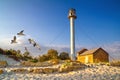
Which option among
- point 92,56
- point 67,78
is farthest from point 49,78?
point 92,56

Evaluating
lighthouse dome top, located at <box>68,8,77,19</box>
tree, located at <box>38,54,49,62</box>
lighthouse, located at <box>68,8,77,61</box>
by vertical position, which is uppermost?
lighthouse dome top, located at <box>68,8,77,19</box>

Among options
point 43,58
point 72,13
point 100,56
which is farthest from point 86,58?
point 72,13

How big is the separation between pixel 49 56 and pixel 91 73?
64.3 feet

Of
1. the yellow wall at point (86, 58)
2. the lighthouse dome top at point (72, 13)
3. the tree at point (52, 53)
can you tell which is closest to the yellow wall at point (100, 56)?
the yellow wall at point (86, 58)

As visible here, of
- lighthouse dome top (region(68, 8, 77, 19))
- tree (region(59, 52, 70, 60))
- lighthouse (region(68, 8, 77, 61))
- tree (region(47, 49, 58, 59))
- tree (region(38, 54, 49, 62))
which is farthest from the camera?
tree (region(59, 52, 70, 60))

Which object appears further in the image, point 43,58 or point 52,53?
point 52,53

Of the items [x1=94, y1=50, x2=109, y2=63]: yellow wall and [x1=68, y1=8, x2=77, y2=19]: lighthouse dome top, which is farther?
[x1=68, y1=8, x2=77, y2=19]: lighthouse dome top

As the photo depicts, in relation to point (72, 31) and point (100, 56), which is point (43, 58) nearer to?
point (72, 31)

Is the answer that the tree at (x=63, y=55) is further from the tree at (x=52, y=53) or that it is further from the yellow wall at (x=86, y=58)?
the yellow wall at (x=86, y=58)

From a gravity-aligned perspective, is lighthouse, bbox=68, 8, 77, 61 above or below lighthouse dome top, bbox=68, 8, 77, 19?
below

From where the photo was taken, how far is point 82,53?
40594 millimetres

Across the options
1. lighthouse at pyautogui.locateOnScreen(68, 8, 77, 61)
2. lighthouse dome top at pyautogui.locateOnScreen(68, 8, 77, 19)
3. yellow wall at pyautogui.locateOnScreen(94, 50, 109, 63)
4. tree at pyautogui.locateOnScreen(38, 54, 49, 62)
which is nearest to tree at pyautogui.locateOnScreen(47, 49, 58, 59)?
tree at pyautogui.locateOnScreen(38, 54, 49, 62)

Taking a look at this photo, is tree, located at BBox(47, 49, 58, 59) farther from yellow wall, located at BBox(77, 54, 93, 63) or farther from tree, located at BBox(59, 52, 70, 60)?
yellow wall, located at BBox(77, 54, 93, 63)

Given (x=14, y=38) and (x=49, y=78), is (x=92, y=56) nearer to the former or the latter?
(x=14, y=38)
